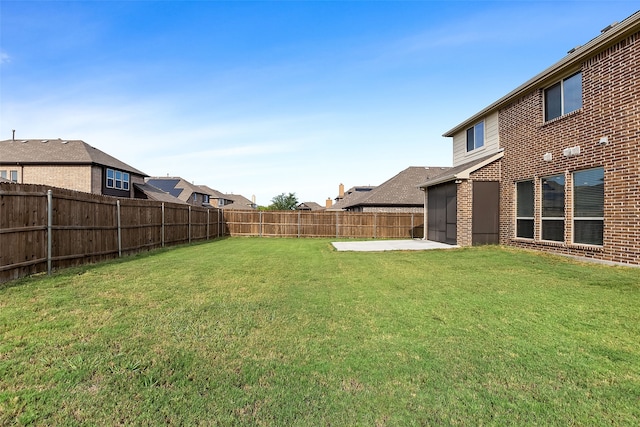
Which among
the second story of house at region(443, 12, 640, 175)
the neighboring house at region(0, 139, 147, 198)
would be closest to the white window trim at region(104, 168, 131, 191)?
the neighboring house at region(0, 139, 147, 198)

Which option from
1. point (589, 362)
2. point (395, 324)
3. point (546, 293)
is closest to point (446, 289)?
point (546, 293)

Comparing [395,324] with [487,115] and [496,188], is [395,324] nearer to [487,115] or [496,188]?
[496,188]

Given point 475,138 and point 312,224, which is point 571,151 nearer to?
point 475,138

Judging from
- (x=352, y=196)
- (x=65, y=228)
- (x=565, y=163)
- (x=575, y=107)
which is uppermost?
(x=575, y=107)

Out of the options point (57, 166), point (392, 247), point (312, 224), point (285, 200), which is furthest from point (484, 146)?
point (285, 200)

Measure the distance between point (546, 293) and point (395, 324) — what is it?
3.13 metres

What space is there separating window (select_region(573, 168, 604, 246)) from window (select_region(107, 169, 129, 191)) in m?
30.3

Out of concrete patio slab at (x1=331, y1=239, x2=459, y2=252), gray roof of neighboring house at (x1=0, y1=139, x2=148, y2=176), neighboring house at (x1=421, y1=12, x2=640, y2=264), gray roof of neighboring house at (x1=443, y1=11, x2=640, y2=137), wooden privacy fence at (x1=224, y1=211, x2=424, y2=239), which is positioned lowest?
concrete patio slab at (x1=331, y1=239, x2=459, y2=252)

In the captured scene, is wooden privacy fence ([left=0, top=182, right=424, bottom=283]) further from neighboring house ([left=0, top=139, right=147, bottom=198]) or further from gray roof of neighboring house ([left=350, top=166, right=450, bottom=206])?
gray roof of neighboring house ([left=350, top=166, right=450, bottom=206])

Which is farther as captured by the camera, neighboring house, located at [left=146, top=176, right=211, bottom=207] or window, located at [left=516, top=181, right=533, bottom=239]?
neighboring house, located at [left=146, top=176, right=211, bottom=207]

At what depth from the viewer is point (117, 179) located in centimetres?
2673

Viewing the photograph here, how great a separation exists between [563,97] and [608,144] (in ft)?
7.46

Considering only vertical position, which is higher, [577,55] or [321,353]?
[577,55]

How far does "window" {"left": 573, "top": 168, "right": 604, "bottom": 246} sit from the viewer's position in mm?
7742
